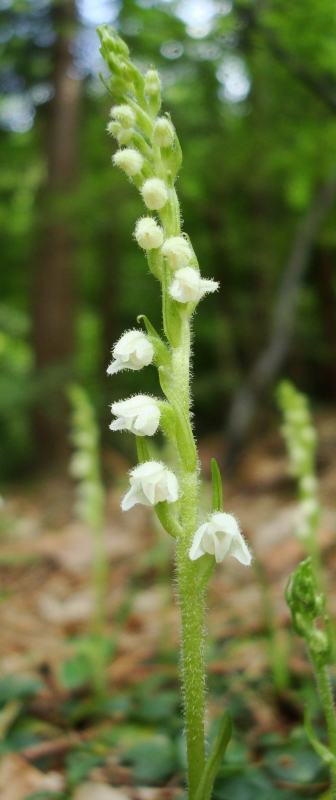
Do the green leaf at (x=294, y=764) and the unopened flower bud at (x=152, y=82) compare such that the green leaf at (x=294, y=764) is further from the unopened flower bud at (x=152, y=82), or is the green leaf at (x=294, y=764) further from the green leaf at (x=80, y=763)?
the unopened flower bud at (x=152, y=82)

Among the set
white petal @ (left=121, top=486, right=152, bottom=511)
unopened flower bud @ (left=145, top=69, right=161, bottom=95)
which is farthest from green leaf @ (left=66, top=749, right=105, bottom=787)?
unopened flower bud @ (left=145, top=69, right=161, bottom=95)

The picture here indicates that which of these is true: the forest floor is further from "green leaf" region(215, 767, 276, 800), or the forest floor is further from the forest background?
the forest background

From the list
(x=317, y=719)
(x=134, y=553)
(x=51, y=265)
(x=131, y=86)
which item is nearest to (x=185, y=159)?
(x=51, y=265)

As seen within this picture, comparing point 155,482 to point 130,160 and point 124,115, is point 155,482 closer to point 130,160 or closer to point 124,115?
point 130,160

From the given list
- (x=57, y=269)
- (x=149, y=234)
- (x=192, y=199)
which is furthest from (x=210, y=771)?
(x=57, y=269)

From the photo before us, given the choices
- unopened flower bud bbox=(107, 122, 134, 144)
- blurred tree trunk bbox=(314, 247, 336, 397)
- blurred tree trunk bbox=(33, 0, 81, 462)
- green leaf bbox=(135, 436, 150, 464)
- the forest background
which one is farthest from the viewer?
blurred tree trunk bbox=(314, 247, 336, 397)

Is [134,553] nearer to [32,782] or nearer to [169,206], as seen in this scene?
[32,782]
